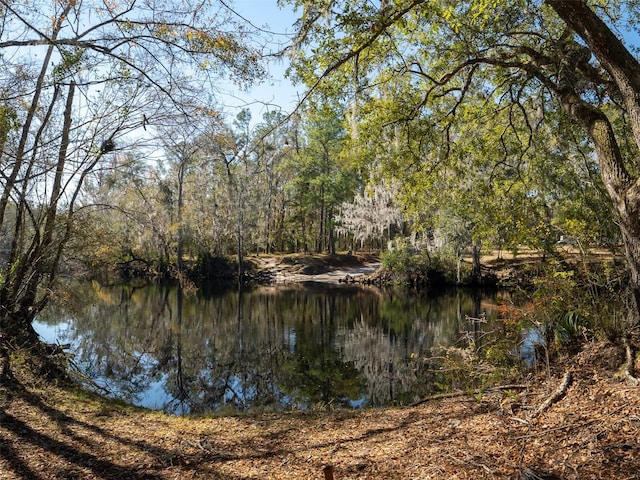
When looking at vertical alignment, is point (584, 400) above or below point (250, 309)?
above

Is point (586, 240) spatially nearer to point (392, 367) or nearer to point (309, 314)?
point (392, 367)

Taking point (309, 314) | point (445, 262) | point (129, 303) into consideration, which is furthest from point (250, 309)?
point (445, 262)

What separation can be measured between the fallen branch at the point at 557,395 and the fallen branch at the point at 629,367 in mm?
435

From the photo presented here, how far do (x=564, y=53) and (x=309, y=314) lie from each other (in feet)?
47.1

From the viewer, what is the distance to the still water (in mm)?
8477

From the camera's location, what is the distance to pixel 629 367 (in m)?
3.79

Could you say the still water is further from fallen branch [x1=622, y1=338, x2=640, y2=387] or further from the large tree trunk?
the large tree trunk

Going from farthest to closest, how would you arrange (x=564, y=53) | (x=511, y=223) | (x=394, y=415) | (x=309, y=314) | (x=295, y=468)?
1. (x=309, y=314)
2. (x=511, y=223)
3. (x=564, y=53)
4. (x=394, y=415)
5. (x=295, y=468)

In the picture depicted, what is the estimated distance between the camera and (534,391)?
4176 millimetres

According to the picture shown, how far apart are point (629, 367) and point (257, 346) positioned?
10.3 metres

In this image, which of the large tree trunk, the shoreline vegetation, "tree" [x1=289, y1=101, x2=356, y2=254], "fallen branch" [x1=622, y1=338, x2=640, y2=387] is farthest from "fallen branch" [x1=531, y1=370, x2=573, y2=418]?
"tree" [x1=289, y1=101, x2=356, y2=254]

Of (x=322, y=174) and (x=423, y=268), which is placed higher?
(x=322, y=174)

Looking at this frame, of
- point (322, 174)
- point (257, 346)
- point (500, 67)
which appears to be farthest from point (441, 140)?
point (322, 174)

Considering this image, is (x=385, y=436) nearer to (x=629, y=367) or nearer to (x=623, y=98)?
(x=629, y=367)
